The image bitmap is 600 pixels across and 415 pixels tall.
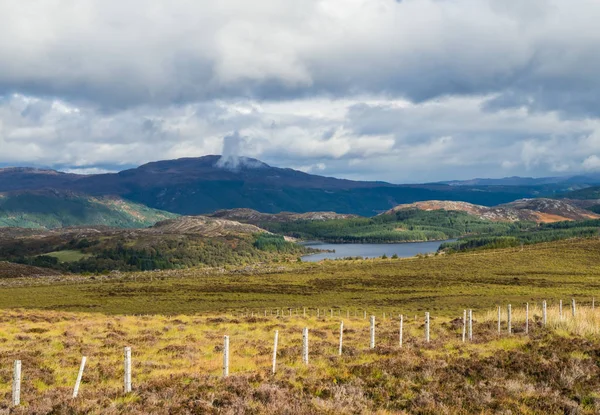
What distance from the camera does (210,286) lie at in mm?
108312

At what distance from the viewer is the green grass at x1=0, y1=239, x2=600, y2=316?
72000 millimetres

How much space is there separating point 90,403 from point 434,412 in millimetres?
9573

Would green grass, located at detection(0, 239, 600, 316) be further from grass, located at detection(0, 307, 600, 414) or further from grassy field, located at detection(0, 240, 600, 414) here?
grass, located at detection(0, 307, 600, 414)

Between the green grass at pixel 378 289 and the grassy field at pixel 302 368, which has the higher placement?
the grassy field at pixel 302 368

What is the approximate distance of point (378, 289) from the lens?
94.6 meters

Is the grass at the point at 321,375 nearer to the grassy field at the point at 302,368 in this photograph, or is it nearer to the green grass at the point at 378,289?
the grassy field at the point at 302,368

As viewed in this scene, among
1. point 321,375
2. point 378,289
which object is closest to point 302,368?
point 321,375

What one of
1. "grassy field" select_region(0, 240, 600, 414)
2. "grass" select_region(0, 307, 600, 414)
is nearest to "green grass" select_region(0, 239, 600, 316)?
A: "grassy field" select_region(0, 240, 600, 414)

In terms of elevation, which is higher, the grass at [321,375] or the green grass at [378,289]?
the grass at [321,375]

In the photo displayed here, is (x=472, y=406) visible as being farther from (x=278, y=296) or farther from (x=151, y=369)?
(x=278, y=296)

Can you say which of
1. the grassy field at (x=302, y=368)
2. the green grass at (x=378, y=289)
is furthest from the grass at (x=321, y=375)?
the green grass at (x=378, y=289)

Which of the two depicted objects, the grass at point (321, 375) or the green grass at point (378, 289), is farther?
the green grass at point (378, 289)

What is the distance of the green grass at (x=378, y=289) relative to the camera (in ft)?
236

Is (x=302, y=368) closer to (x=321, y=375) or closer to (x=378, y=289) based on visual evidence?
(x=321, y=375)
